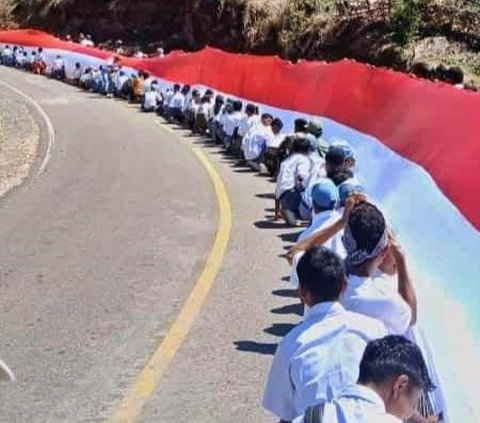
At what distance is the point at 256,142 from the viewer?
2036 cm

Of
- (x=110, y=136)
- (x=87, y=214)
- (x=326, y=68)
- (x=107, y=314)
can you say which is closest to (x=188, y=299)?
(x=107, y=314)

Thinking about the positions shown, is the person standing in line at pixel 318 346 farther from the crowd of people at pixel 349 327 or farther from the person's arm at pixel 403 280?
the person's arm at pixel 403 280

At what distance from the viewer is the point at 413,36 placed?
33781 millimetres

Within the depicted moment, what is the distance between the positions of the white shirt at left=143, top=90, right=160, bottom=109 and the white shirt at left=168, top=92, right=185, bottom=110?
8.86 feet

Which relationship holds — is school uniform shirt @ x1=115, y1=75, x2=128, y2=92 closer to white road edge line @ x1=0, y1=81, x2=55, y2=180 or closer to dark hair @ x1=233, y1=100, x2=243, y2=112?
white road edge line @ x1=0, y1=81, x2=55, y2=180

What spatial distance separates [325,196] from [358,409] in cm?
531

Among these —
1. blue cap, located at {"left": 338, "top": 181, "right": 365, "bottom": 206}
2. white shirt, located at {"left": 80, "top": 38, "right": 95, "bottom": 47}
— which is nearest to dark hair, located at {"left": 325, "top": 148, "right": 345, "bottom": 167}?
blue cap, located at {"left": 338, "top": 181, "right": 365, "bottom": 206}

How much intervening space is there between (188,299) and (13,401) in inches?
122

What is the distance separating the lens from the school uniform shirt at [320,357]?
4703 mm

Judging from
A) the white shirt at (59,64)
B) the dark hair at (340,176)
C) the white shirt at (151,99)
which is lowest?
the white shirt at (59,64)

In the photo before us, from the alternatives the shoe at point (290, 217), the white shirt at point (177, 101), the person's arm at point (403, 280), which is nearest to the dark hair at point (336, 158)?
the person's arm at point (403, 280)

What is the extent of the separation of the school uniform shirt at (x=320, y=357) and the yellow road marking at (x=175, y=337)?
2.78 metres

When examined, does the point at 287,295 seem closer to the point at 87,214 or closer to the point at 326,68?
the point at 87,214

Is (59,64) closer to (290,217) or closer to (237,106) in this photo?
(237,106)
